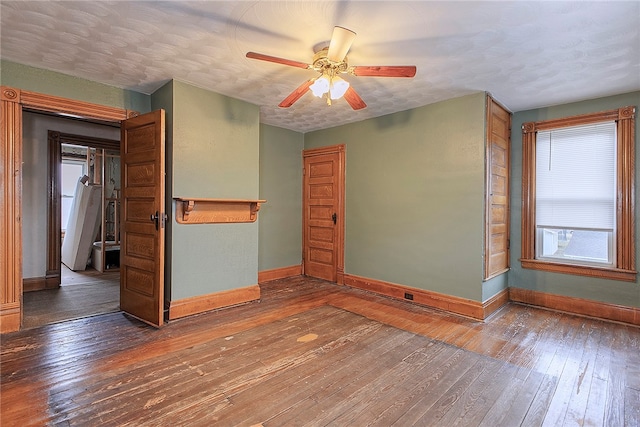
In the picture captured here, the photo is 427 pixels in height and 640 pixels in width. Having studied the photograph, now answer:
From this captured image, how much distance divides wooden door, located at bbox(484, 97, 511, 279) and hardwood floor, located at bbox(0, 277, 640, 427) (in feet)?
2.36

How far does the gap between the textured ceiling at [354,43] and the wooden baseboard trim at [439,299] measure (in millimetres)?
2349

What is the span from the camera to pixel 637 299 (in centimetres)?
331

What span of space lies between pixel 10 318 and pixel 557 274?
19.1ft

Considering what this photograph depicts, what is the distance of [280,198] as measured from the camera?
17.2 feet

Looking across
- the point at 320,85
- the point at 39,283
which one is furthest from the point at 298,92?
the point at 39,283

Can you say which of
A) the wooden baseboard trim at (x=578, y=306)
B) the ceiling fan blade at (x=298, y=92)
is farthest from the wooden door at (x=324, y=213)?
the wooden baseboard trim at (x=578, y=306)

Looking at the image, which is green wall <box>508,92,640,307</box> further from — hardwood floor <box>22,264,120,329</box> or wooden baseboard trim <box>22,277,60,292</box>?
wooden baseboard trim <box>22,277,60,292</box>

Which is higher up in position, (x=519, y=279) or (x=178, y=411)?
(x=519, y=279)

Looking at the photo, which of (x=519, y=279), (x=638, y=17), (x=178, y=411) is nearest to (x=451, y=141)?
(x=638, y=17)

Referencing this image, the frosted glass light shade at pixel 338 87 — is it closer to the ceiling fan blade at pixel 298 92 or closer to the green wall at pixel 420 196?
the ceiling fan blade at pixel 298 92

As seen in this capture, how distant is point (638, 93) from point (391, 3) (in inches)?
126

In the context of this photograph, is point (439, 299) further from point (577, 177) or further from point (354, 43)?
point (354, 43)

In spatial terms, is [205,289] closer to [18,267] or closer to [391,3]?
[18,267]

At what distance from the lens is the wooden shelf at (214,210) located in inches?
131
